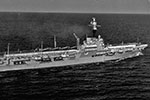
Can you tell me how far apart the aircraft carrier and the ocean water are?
253 centimetres

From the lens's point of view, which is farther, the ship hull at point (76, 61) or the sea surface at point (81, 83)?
the ship hull at point (76, 61)

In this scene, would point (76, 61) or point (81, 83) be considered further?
point (76, 61)

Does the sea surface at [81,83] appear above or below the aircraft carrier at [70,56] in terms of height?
below

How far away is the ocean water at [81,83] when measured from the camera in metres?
53.9

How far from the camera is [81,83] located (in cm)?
6222

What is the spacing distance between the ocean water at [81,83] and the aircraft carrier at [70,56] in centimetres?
253

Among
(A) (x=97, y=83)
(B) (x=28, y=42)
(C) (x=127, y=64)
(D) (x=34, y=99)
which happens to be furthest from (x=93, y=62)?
(B) (x=28, y=42)

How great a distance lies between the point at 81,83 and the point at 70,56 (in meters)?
17.9

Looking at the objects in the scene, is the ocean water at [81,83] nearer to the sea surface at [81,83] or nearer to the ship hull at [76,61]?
the sea surface at [81,83]

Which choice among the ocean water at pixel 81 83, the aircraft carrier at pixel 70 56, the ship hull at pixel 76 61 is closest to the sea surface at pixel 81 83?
the ocean water at pixel 81 83

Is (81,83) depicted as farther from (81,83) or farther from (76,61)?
(76,61)

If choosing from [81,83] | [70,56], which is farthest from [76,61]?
[81,83]

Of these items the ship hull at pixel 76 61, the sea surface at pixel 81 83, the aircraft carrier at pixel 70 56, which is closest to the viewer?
the sea surface at pixel 81 83

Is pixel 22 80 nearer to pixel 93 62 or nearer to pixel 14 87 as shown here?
pixel 14 87
